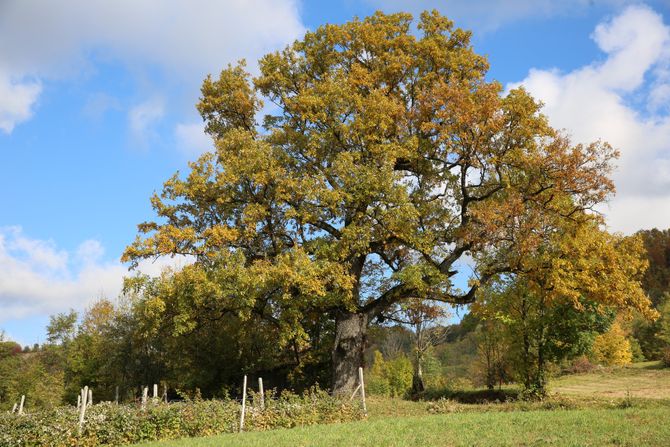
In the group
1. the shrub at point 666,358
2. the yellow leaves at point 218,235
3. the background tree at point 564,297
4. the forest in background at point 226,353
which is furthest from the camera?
the shrub at point 666,358

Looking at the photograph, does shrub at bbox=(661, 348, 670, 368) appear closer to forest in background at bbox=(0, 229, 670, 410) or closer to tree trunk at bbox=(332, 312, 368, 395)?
forest in background at bbox=(0, 229, 670, 410)

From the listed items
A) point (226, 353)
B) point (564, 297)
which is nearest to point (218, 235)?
point (226, 353)

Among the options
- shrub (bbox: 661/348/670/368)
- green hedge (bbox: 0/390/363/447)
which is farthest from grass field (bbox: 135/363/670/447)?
shrub (bbox: 661/348/670/368)

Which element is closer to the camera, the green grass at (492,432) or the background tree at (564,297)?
the green grass at (492,432)

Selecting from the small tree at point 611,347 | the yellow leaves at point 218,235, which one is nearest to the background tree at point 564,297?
the yellow leaves at point 218,235

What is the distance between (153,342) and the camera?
30203mm

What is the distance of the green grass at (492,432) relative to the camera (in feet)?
34.1

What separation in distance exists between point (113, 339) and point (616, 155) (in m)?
28.6

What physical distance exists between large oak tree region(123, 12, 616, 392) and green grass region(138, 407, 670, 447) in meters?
6.32

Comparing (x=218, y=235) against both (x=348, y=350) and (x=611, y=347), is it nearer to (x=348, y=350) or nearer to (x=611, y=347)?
(x=348, y=350)

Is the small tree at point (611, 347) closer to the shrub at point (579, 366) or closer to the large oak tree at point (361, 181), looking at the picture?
the shrub at point (579, 366)

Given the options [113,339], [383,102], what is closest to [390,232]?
[383,102]

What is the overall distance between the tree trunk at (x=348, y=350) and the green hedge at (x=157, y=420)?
4.14m

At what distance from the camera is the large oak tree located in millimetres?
19453
